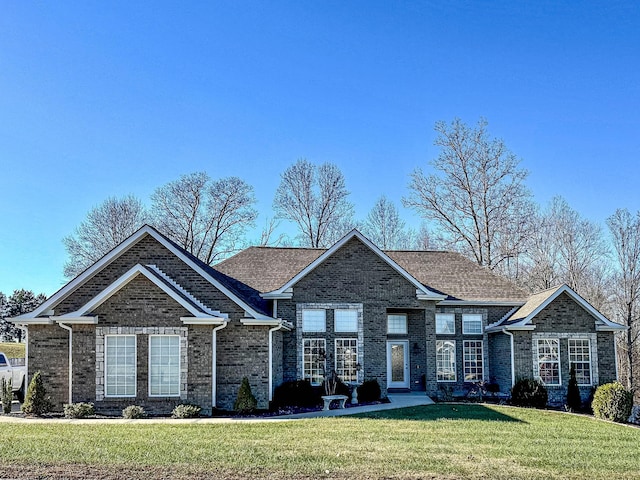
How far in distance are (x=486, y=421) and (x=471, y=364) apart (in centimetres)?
938

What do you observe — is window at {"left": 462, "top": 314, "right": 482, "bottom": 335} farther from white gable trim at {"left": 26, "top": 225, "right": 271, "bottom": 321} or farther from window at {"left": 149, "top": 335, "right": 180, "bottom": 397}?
window at {"left": 149, "top": 335, "right": 180, "bottom": 397}

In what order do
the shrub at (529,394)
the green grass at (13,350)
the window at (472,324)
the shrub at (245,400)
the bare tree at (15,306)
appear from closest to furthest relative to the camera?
1. the shrub at (245,400)
2. the shrub at (529,394)
3. the window at (472,324)
4. the green grass at (13,350)
5. the bare tree at (15,306)

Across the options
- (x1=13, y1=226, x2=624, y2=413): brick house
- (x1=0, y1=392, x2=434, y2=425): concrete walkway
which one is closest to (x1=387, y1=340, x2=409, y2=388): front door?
(x1=13, y1=226, x2=624, y2=413): brick house

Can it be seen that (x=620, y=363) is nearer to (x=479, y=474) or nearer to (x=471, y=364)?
(x=471, y=364)

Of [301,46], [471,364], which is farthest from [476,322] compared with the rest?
[301,46]

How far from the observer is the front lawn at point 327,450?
10633 mm

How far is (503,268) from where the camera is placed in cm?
4312

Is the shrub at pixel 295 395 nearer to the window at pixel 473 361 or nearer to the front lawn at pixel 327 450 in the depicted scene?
the front lawn at pixel 327 450

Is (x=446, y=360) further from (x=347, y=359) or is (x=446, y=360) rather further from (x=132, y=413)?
(x=132, y=413)

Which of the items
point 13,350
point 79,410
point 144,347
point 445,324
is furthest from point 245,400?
point 13,350

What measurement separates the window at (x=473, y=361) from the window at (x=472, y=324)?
1.27 ft

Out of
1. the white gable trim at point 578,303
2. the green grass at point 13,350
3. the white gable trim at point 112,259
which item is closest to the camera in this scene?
the white gable trim at point 112,259

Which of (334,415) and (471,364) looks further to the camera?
(471,364)

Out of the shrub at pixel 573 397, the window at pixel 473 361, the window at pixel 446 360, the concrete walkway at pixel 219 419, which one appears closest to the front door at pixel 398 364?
the window at pixel 446 360
